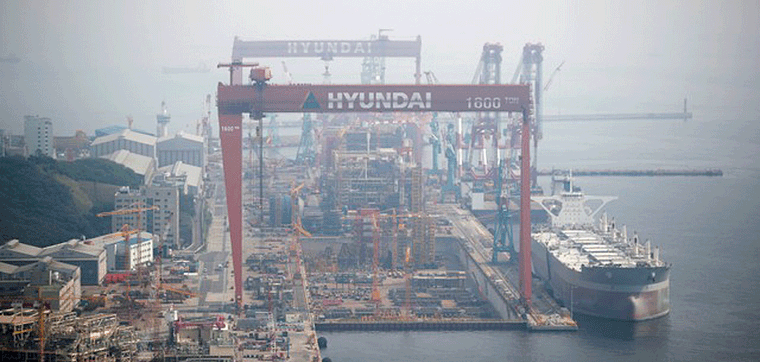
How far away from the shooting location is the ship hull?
32.0 m

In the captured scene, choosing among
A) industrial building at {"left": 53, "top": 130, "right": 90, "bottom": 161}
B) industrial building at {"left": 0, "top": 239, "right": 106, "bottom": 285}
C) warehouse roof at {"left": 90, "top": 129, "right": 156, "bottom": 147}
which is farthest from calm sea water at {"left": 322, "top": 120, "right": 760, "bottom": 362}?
industrial building at {"left": 53, "top": 130, "right": 90, "bottom": 161}

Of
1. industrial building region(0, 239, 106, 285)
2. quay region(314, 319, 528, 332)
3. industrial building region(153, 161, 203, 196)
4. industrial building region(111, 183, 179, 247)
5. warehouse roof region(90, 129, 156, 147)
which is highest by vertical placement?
warehouse roof region(90, 129, 156, 147)

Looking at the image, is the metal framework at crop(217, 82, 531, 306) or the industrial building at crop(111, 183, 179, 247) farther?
the industrial building at crop(111, 183, 179, 247)

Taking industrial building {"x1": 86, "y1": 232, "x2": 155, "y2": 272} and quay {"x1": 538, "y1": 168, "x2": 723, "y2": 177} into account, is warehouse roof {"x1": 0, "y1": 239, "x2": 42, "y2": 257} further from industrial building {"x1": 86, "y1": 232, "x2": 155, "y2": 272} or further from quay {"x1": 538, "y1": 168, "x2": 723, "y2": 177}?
quay {"x1": 538, "y1": 168, "x2": 723, "y2": 177}

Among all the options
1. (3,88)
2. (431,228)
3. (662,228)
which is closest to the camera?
(431,228)

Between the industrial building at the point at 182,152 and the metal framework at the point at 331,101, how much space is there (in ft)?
68.0

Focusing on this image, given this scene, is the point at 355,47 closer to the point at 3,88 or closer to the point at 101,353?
the point at 3,88

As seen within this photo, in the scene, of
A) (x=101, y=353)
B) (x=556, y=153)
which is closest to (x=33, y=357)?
(x=101, y=353)

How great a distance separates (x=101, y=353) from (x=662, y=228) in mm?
20848

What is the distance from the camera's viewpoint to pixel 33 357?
24.3 metres

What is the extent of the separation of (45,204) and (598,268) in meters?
13.2

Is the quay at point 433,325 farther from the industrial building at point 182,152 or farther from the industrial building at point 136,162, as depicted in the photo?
the industrial building at point 182,152

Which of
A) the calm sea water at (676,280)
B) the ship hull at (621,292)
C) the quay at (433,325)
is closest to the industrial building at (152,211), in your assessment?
the quay at (433,325)

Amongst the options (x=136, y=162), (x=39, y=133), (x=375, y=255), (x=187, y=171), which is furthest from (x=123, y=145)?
(x=375, y=255)
